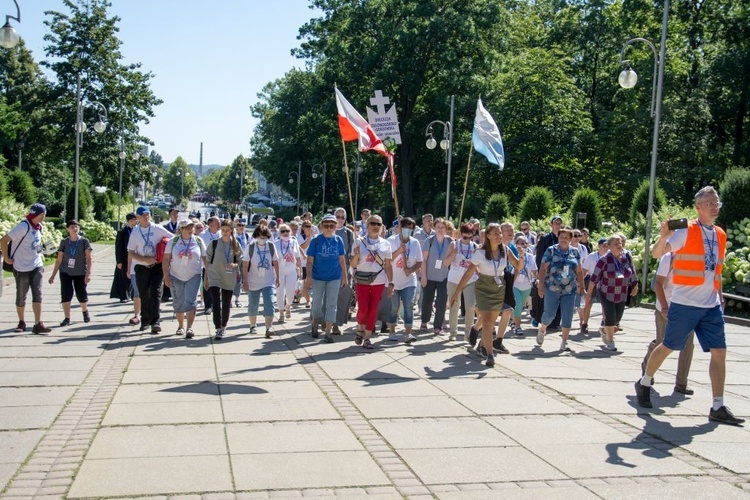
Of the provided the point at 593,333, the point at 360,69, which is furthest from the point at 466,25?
the point at 593,333

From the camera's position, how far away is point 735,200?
20.1 m

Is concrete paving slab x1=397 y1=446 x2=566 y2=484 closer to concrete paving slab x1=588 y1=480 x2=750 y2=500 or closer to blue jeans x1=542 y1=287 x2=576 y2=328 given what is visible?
concrete paving slab x1=588 y1=480 x2=750 y2=500

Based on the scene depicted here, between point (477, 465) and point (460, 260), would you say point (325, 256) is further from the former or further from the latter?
point (477, 465)

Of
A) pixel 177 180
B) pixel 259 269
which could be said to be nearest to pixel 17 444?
pixel 259 269

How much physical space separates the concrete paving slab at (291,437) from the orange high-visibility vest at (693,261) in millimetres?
3214

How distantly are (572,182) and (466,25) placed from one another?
10041mm

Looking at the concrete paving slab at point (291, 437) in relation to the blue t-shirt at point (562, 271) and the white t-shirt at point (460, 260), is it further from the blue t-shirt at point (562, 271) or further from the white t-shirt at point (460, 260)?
the white t-shirt at point (460, 260)

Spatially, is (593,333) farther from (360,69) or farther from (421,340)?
(360,69)

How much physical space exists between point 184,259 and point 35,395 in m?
3.98

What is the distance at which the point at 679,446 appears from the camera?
6441 millimetres

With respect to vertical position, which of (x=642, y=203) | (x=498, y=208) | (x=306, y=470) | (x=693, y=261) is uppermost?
(x=642, y=203)

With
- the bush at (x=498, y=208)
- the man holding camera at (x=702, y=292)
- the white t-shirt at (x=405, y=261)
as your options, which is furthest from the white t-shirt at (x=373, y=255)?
the bush at (x=498, y=208)

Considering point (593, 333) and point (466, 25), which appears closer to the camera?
point (593, 333)

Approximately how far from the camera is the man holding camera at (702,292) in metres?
7.30
